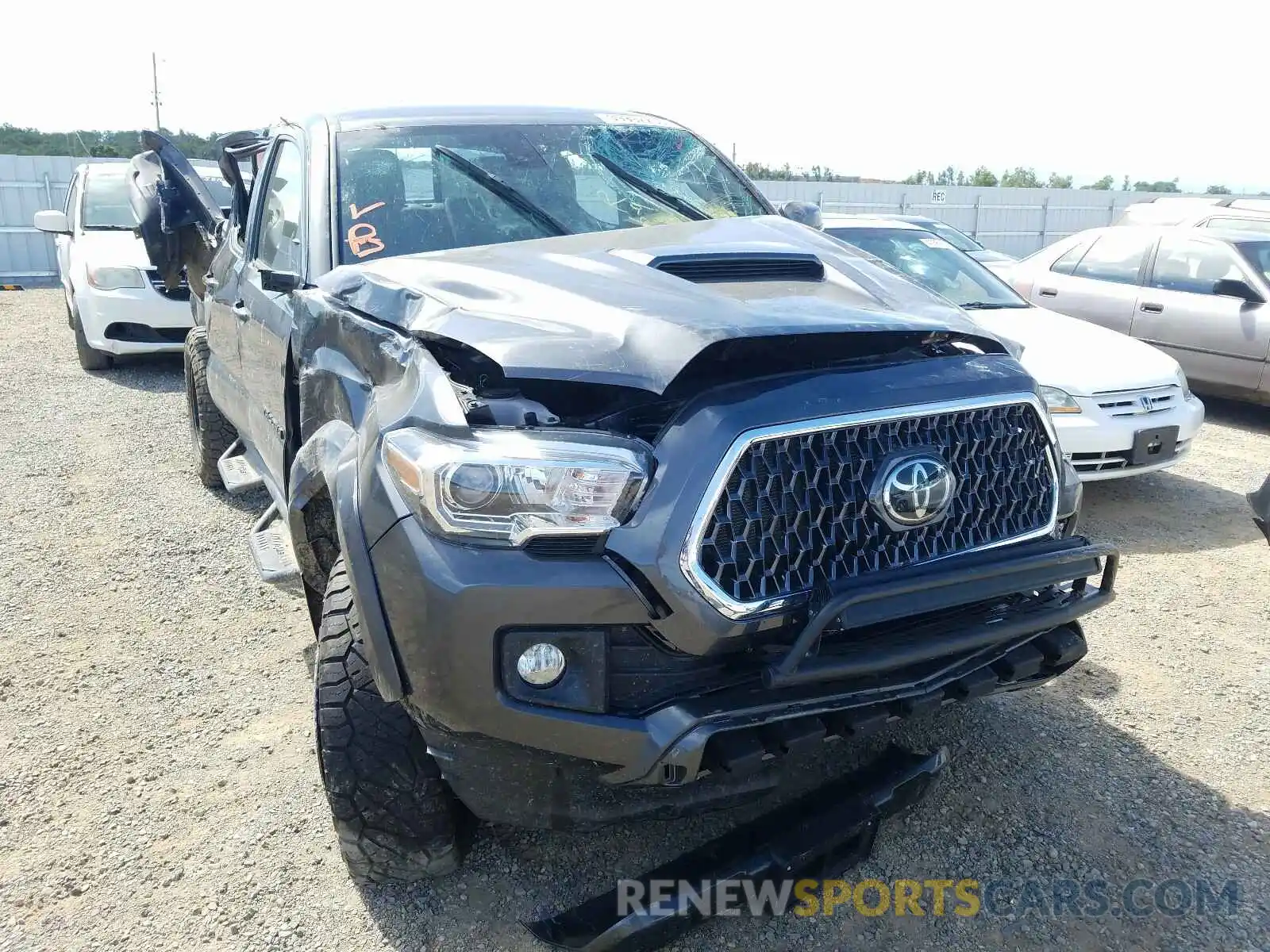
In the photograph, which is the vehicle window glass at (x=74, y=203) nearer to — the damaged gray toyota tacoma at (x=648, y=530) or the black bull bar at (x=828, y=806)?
the damaged gray toyota tacoma at (x=648, y=530)

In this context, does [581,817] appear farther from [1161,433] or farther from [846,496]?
[1161,433]

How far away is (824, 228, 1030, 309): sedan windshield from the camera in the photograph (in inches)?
257

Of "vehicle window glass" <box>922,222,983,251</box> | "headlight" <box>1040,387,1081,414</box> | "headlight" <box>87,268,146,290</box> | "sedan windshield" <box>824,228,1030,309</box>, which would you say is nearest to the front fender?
"headlight" <box>1040,387,1081,414</box>

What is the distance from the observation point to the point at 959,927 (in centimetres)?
240

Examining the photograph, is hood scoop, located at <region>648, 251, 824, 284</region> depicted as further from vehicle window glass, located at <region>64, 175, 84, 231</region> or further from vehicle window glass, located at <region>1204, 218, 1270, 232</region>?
vehicle window glass, located at <region>64, 175, 84, 231</region>

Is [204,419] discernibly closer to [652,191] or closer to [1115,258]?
[652,191]

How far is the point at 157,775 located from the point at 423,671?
1.49 metres

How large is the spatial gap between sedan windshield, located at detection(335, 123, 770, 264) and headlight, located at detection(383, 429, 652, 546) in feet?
4.55

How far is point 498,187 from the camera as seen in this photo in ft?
11.1

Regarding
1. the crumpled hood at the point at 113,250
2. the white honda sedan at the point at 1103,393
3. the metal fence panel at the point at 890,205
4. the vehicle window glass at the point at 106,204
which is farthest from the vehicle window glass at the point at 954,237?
the vehicle window glass at the point at 106,204

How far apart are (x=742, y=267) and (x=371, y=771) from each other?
1596mm

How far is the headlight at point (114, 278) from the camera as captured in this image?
8.43 metres

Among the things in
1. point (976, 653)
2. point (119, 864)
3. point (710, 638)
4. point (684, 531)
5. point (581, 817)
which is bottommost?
point (119, 864)

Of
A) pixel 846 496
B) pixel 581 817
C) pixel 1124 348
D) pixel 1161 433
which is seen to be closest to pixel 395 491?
pixel 581 817
